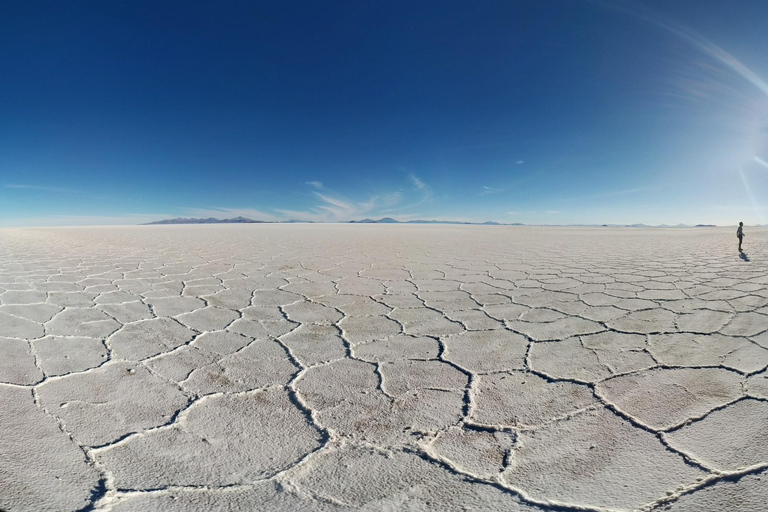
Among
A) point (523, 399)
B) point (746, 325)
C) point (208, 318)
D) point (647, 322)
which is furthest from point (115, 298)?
point (746, 325)

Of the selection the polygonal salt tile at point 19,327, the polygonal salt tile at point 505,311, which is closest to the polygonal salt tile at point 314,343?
the polygonal salt tile at point 505,311

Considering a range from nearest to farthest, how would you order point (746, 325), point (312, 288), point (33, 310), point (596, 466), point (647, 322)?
point (596, 466)
point (746, 325)
point (647, 322)
point (33, 310)
point (312, 288)

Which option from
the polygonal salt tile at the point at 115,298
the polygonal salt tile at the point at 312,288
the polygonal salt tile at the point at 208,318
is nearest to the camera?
the polygonal salt tile at the point at 208,318

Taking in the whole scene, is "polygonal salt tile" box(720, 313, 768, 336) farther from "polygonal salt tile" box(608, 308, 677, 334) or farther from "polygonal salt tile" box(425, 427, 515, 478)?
"polygonal salt tile" box(425, 427, 515, 478)

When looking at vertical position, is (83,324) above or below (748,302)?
below

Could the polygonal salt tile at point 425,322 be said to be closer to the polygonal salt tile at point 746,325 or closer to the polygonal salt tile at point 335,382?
the polygonal salt tile at point 335,382

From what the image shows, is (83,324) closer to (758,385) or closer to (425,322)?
(425,322)

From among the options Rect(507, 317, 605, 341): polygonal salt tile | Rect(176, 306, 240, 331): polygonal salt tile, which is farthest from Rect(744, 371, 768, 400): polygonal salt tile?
Rect(176, 306, 240, 331): polygonal salt tile

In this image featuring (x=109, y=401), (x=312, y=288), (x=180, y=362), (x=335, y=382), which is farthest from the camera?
(x=312, y=288)
